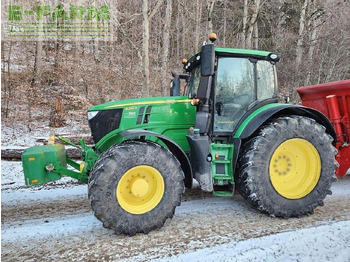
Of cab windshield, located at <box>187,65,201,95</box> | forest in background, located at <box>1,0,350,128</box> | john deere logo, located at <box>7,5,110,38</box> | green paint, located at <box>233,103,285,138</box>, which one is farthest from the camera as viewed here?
john deere logo, located at <box>7,5,110,38</box>

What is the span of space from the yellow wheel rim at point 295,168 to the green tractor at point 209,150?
0.01m

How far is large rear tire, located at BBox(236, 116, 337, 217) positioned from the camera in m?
3.15

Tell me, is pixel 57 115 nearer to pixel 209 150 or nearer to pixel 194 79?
pixel 194 79

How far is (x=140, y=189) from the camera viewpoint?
2912 mm

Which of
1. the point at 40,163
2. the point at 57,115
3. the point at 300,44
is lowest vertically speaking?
the point at 40,163

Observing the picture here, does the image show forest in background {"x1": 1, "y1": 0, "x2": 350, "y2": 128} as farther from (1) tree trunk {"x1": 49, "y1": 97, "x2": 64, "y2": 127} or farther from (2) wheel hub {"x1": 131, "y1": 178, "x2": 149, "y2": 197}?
(2) wheel hub {"x1": 131, "y1": 178, "x2": 149, "y2": 197}

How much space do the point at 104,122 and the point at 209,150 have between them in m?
1.44

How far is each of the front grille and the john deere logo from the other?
35.1 feet

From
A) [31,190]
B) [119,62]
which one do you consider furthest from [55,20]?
[31,190]

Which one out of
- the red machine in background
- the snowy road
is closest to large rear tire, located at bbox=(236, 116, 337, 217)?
the snowy road

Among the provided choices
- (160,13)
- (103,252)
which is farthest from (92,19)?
(103,252)

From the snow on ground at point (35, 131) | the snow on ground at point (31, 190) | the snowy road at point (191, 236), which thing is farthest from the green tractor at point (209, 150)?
the snow on ground at point (35, 131)

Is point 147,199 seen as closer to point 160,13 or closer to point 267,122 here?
point 267,122

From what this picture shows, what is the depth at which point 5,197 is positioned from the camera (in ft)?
14.1
